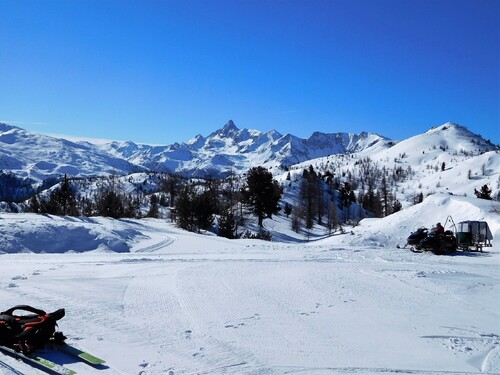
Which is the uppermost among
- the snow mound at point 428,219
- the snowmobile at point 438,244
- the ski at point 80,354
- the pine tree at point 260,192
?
the pine tree at point 260,192

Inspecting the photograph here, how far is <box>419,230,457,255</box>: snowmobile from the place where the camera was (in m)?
22.0

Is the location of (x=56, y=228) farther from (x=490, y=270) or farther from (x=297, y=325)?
(x=490, y=270)

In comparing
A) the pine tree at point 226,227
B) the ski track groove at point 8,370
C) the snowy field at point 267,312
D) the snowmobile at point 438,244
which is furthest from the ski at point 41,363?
the pine tree at point 226,227

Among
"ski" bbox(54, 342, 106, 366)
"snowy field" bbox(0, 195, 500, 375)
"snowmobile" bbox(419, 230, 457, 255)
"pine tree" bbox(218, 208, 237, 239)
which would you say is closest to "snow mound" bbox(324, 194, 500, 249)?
"snowmobile" bbox(419, 230, 457, 255)

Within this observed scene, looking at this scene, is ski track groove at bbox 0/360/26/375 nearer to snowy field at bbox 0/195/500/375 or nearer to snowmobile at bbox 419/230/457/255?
snowy field at bbox 0/195/500/375

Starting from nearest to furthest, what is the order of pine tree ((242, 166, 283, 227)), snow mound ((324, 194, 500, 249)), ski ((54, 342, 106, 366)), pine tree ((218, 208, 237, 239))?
ski ((54, 342, 106, 366)) → snow mound ((324, 194, 500, 249)) → pine tree ((218, 208, 237, 239)) → pine tree ((242, 166, 283, 227))

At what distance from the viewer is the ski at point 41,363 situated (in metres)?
5.56

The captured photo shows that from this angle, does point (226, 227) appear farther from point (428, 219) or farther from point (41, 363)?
point (41, 363)

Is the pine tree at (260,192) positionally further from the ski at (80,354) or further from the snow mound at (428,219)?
the ski at (80,354)

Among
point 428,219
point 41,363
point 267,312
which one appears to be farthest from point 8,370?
point 428,219

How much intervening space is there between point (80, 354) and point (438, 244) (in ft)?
66.8

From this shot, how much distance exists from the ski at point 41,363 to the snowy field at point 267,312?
11 cm

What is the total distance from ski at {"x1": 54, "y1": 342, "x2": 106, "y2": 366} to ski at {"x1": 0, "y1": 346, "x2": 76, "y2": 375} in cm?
28

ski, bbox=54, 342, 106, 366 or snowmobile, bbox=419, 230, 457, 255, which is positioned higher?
snowmobile, bbox=419, 230, 457, 255
